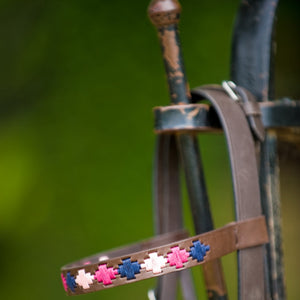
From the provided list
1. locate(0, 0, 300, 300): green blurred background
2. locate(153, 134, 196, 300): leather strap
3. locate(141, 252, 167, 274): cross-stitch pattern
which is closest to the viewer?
locate(141, 252, 167, 274): cross-stitch pattern

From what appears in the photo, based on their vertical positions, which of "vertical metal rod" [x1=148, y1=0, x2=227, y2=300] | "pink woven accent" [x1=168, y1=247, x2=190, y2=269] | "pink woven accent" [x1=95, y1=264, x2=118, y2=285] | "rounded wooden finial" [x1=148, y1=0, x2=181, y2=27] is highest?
"rounded wooden finial" [x1=148, y1=0, x2=181, y2=27]

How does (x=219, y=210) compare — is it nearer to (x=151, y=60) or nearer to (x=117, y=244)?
(x=117, y=244)

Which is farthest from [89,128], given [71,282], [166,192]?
[71,282]

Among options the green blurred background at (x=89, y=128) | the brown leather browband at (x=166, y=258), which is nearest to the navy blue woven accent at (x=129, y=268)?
the brown leather browband at (x=166, y=258)

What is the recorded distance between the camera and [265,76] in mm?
587

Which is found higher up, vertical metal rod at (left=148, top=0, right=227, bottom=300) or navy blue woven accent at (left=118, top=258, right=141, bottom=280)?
vertical metal rod at (left=148, top=0, right=227, bottom=300)

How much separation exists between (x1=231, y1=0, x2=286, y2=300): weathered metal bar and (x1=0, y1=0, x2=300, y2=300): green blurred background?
367mm

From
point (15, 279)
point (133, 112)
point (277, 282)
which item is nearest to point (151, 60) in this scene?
point (133, 112)

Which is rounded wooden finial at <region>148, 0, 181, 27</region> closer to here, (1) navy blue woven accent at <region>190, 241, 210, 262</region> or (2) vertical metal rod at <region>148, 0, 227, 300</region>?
(2) vertical metal rod at <region>148, 0, 227, 300</region>

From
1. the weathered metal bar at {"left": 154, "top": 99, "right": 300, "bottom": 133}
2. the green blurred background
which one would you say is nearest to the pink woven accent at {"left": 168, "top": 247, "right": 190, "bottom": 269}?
the weathered metal bar at {"left": 154, "top": 99, "right": 300, "bottom": 133}

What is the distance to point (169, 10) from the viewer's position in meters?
0.51

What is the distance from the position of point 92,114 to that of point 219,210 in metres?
0.29

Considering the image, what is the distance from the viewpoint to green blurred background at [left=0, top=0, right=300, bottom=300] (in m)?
0.98

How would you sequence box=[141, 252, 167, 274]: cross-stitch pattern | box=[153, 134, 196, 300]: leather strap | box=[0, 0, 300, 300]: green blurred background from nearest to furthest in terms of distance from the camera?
box=[141, 252, 167, 274]: cross-stitch pattern < box=[153, 134, 196, 300]: leather strap < box=[0, 0, 300, 300]: green blurred background
